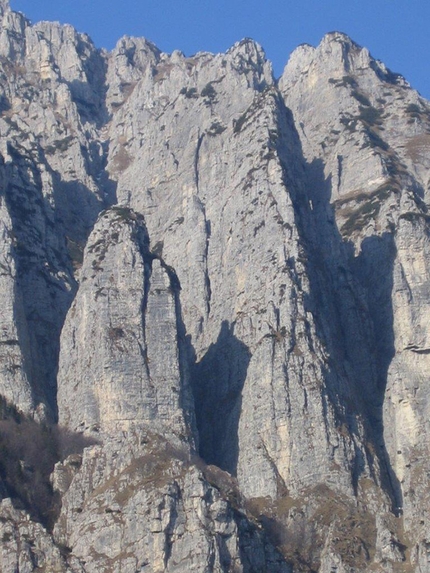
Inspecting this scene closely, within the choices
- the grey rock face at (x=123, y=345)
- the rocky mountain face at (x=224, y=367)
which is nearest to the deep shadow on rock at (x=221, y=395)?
the rocky mountain face at (x=224, y=367)

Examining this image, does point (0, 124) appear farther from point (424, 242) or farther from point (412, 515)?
point (412, 515)

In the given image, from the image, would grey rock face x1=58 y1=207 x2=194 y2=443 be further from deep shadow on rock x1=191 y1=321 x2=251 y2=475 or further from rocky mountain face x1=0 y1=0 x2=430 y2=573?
deep shadow on rock x1=191 y1=321 x2=251 y2=475

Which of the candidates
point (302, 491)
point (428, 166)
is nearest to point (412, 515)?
point (302, 491)

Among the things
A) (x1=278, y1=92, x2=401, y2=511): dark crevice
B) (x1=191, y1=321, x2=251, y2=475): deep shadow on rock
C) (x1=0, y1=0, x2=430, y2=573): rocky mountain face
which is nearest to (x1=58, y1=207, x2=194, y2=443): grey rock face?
(x1=0, y1=0, x2=430, y2=573): rocky mountain face

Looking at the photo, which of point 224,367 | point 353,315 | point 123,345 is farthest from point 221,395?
point 353,315

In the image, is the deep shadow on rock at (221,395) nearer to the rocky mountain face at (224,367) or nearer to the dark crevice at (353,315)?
the rocky mountain face at (224,367)

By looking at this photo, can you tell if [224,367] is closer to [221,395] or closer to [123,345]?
[221,395]

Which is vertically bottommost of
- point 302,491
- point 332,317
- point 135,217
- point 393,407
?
point 302,491

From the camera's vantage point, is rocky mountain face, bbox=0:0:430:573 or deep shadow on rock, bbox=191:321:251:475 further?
deep shadow on rock, bbox=191:321:251:475
